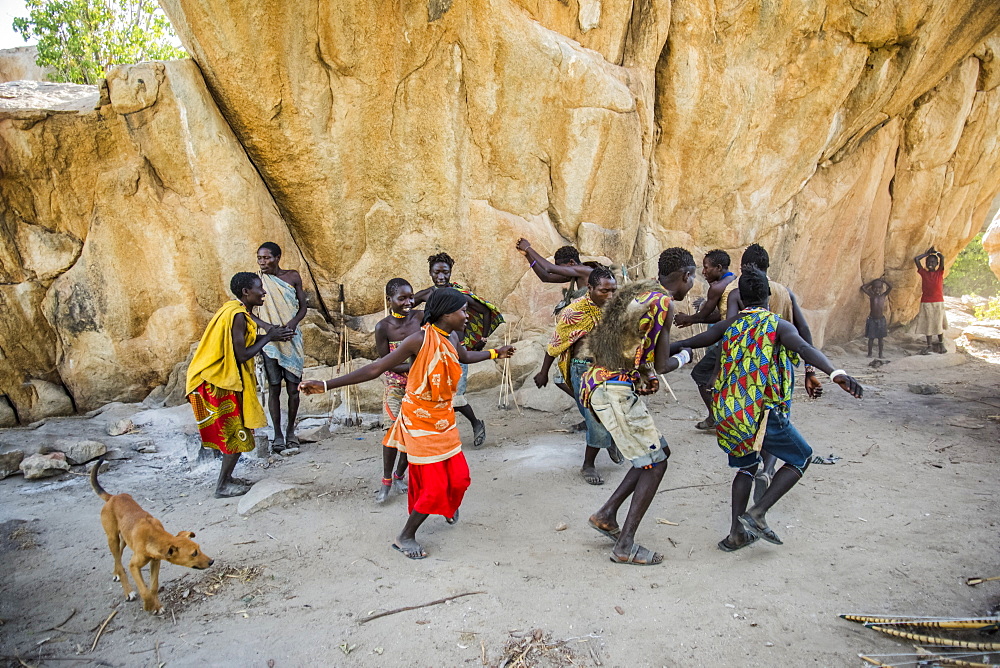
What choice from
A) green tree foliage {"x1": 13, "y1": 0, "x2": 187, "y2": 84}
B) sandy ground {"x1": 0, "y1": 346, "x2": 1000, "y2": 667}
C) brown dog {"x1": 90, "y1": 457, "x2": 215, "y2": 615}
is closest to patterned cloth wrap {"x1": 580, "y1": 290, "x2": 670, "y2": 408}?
sandy ground {"x1": 0, "y1": 346, "x2": 1000, "y2": 667}

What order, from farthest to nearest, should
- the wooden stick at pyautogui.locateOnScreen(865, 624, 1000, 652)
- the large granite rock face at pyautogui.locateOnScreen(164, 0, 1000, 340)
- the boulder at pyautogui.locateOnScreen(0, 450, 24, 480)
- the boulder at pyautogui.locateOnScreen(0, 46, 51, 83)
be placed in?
the boulder at pyautogui.locateOnScreen(0, 46, 51, 83) < the large granite rock face at pyautogui.locateOnScreen(164, 0, 1000, 340) < the boulder at pyautogui.locateOnScreen(0, 450, 24, 480) < the wooden stick at pyautogui.locateOnScreen(865, 624, 1000, 652)

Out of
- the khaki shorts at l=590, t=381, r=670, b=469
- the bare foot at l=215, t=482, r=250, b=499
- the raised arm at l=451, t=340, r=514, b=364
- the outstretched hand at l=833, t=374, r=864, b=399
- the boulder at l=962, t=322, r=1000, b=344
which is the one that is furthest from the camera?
the boulder at l=962, t=322, r=1000, b=344

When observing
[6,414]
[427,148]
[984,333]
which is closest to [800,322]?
[427,148]

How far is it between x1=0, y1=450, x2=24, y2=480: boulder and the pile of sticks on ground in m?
5.45

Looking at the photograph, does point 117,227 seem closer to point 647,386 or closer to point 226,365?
point 226,365

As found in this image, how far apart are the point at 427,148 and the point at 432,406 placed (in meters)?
3.96

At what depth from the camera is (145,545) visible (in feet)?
9.37

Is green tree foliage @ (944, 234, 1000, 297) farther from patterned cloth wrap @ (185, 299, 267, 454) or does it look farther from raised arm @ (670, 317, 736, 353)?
patterned cloth wrap @ (185, 299, 267, 454)

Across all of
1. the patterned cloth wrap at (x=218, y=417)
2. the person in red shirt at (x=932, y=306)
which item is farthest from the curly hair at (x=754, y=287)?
the person in red shirt at (x=932, y=306)

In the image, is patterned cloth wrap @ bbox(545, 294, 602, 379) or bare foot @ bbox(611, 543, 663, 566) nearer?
bare foot @ bbox(611, 543, 663, 566)

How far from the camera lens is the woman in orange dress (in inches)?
133

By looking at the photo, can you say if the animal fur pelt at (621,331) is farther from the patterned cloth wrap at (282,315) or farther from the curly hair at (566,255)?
the patterned cloth wrap at (282,315)

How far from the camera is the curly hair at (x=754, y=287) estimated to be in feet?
11.1

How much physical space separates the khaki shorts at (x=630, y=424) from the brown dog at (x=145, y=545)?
2028 millimetres
